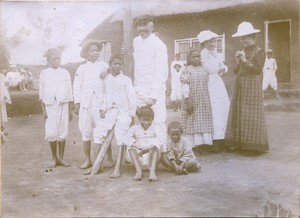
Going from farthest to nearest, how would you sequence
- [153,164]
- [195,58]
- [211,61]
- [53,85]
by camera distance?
1. [211,61]
2. [195,58]
3. [53,85]
4. [153,164]

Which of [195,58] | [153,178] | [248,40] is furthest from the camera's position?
[195,58]

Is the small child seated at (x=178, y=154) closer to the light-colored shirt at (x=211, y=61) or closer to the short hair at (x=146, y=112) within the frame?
the short hair at (x=146, y=112)

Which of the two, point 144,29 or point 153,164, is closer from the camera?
point 153,164

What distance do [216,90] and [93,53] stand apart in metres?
1.52

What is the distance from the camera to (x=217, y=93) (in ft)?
15.9

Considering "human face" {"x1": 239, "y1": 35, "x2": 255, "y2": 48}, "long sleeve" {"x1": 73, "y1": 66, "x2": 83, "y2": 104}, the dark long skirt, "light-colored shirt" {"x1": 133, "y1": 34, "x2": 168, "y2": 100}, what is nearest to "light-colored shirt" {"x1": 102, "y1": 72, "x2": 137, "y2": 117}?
"light-colored shirt" {"x1": 133, "y1": 34, "x2": 168, "y2": 100}

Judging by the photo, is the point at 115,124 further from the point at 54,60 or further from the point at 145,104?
the point at 54,60

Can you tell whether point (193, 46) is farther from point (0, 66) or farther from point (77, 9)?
point (0, 66)

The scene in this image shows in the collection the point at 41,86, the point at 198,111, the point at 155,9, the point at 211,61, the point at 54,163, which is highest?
the point at 155,9

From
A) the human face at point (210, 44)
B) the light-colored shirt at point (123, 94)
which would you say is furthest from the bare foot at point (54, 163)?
the human face at point (210, 44)

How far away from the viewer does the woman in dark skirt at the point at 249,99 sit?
14.9 feet

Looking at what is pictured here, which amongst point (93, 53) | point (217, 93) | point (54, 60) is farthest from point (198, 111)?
point (54, 60)

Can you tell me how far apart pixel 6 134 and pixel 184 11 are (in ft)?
7.92

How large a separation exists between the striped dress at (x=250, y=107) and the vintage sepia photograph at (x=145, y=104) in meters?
0.01
